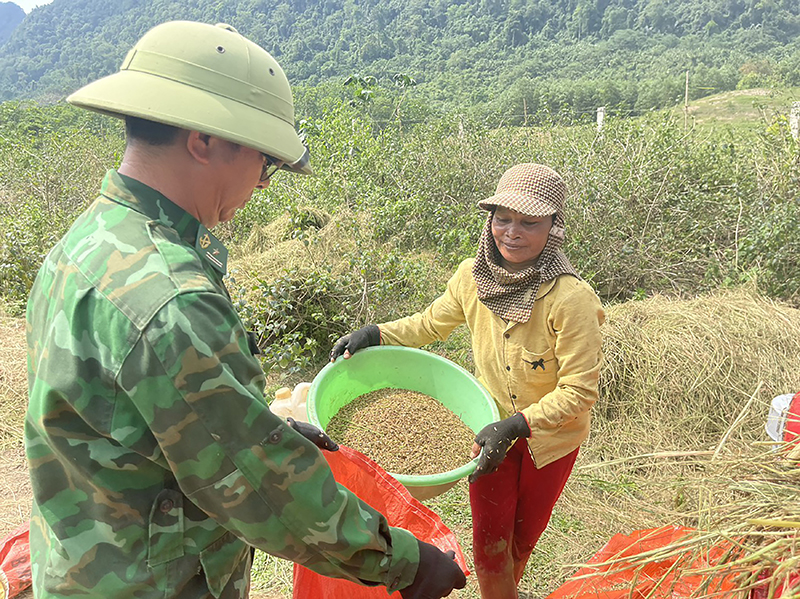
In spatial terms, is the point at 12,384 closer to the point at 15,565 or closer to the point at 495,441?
the point at 15,565

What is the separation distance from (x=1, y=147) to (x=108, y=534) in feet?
37.4

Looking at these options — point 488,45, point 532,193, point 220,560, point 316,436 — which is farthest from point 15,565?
point 488,45

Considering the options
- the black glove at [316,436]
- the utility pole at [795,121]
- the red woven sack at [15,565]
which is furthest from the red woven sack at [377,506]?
the utility pole at [795,121]

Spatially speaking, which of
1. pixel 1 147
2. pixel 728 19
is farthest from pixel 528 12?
pixel 1 147

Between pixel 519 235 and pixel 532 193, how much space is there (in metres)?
0.15

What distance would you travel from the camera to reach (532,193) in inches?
69.4

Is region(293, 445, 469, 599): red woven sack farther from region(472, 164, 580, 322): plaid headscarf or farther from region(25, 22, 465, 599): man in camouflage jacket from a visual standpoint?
region(472, 164, 580, 322): plaid headscarf

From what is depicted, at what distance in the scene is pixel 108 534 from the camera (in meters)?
0.92

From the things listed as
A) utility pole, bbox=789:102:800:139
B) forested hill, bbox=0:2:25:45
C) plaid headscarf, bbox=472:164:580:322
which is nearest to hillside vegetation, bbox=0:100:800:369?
utility pole, bbox=789:102:800:139

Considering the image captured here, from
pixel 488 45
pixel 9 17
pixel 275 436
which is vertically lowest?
pixel 275 436

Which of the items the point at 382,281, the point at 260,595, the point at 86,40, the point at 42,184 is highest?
the point at 86,40

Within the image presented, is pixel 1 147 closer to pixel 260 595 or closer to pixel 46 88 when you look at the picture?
pixel 260 595

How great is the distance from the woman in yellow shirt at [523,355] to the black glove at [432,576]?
490mm

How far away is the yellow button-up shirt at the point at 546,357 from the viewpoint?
168 centimetres
